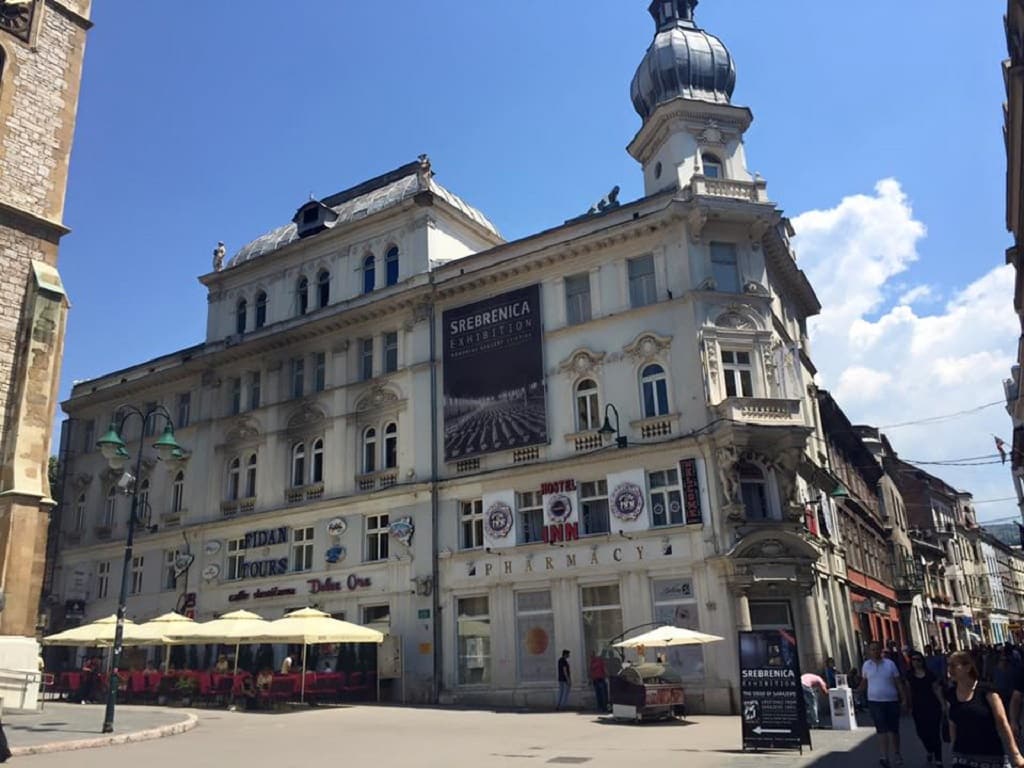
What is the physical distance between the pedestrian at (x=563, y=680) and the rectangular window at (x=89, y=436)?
30.9 m

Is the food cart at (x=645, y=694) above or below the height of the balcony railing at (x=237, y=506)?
below

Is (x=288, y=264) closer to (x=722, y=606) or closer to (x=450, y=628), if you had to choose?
(x=450, y=628)

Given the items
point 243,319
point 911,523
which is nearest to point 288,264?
point 243,319

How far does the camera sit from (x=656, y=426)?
87.9ft

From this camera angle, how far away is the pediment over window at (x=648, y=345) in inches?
1078

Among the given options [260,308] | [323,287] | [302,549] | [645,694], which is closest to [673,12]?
[323,287]

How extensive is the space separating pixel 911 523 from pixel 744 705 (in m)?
66.6

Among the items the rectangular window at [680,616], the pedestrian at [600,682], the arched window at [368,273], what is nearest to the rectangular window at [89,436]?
the arched window at [368,273]

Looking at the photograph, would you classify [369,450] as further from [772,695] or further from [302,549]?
[772,695]

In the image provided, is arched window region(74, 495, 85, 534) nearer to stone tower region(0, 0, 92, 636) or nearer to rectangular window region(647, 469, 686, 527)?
stone tower region(0, 0, 92, 636)

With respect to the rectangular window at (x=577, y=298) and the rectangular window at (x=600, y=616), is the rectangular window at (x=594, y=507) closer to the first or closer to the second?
the rectangular window at (x=600, y=616)

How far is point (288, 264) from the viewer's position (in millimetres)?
38062

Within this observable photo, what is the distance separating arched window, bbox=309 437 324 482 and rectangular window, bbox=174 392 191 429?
9.01 m

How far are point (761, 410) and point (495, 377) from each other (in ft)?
32.0
